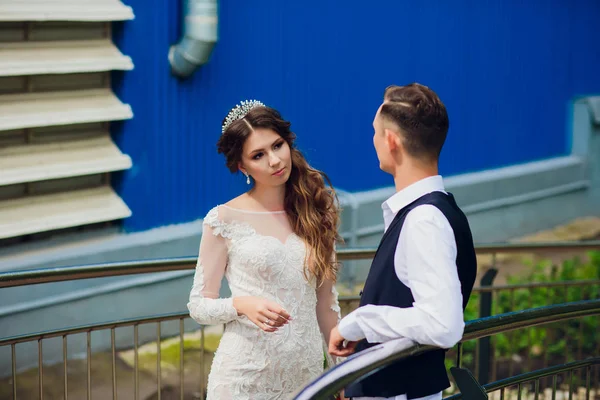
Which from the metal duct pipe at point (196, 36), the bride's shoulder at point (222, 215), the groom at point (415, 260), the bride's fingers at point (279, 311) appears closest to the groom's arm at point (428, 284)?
the groom at point (415, 260)

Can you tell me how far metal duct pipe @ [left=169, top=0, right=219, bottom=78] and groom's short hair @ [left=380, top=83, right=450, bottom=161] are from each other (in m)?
3.71

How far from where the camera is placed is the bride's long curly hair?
3.12m

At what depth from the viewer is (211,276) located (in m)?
3.11

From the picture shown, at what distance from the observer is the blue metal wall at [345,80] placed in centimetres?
607

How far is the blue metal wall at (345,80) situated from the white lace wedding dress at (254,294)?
3022 mm

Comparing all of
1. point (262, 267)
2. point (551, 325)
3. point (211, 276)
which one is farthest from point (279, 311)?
point (551, 325)

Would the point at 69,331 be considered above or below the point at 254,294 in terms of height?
below

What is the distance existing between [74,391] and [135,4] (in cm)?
243

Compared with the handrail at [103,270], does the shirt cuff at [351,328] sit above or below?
above

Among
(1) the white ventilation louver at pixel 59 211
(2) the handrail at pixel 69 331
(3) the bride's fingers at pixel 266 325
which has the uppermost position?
(3) the bride's fingers at pixel 266 325

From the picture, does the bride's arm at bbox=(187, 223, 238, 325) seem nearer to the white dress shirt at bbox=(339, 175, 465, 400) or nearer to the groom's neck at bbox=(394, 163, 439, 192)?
the white dress shirt at bbox=(339, 175, 465, 400)

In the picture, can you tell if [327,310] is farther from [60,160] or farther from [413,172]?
[60,160]

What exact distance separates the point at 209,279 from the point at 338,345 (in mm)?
730

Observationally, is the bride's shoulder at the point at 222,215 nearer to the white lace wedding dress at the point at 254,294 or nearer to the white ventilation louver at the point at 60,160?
the white lace wedding dress at the point at 254,294
